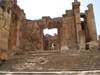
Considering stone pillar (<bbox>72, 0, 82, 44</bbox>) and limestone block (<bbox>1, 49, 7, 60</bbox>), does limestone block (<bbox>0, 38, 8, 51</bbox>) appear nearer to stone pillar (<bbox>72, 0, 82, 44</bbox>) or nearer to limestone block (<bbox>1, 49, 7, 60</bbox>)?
limestone block (<bbox>1, 49, 7, 60</bbox>)

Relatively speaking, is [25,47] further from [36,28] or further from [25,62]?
[25,62]

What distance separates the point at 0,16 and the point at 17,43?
816 centimetres

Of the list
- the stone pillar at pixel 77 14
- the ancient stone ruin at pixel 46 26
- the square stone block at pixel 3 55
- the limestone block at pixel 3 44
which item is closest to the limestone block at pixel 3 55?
the square stone block at pixel 3 55

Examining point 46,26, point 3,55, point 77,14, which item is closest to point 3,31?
point 3,55

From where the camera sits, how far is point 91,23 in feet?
56.8

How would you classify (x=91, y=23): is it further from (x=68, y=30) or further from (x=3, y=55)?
(x=3, y=55)

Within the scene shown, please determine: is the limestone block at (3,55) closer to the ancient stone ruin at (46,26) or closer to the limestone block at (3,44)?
the limestone block at (3,44)

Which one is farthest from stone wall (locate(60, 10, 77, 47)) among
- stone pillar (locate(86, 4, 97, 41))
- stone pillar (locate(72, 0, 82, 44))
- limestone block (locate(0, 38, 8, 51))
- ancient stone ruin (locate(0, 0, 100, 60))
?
limestone block (locate(0, 38, 8, 51))

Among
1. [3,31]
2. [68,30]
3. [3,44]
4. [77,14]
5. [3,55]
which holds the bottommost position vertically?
[3,55]

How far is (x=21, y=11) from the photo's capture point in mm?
17562

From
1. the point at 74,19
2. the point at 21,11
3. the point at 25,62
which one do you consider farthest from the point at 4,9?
the point at 74,19

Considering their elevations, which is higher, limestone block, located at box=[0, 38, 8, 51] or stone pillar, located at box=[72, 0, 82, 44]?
stone pillar, located at box=[72, 0, 82, 44]

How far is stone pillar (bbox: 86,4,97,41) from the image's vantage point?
17.0m

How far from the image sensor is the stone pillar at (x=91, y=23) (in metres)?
17.0
